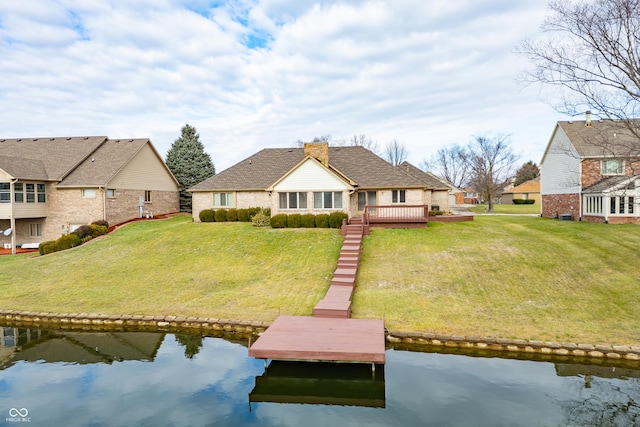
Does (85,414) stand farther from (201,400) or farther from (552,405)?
(552,405)

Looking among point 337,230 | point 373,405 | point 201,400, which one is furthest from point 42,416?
point 337,230

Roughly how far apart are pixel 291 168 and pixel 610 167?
2459 centimetres

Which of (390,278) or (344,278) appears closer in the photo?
(344,278)

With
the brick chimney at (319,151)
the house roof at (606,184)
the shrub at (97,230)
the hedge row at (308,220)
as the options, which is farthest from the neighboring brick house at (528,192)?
the shrub at (97,230)

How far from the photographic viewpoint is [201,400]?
937cm

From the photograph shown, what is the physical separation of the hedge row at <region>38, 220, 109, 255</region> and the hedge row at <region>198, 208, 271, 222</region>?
6.96m

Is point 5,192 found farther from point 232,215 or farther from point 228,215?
point 232,215

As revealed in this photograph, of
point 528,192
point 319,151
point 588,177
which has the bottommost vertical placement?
point 528,192

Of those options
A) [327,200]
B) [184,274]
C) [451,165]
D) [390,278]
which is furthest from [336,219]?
[451,165]

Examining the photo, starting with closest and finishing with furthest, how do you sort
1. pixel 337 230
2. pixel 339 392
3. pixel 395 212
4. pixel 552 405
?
pixel 552 405 → pixel 339 392 → pixel 337 230 → pixel 395 212

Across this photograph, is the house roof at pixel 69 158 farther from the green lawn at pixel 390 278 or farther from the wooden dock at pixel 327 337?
the wooden dock at pixel 327 337

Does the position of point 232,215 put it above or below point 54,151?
below

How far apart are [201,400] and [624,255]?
804 inches

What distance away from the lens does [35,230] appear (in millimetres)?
31312
